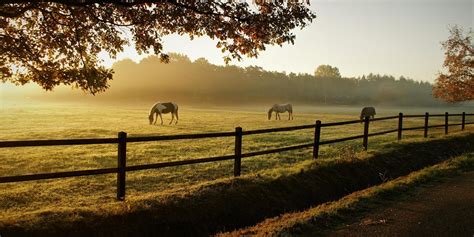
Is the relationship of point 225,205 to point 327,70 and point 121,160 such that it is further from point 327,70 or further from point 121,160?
point 327,70

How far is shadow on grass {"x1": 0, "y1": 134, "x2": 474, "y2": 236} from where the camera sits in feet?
20.6

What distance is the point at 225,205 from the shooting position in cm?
785

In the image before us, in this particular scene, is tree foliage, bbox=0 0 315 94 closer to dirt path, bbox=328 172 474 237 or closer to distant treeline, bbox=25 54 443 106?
dirt path, bbox=328 172 474 237

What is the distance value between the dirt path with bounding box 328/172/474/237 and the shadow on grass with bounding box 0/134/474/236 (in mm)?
2183

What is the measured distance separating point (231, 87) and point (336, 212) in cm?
11203

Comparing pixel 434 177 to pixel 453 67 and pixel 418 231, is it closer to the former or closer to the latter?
pixel 418 231

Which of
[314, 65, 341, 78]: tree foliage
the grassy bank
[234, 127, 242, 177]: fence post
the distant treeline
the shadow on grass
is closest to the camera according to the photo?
the grassy bank

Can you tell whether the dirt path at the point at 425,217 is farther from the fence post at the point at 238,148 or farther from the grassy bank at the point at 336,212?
the fence post at the point at 238,148

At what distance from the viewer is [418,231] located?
5770mm

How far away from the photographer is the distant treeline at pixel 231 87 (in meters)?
104

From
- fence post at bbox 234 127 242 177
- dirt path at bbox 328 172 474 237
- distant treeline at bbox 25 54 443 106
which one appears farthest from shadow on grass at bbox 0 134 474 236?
distant treeline at bbox 25 54 443 106

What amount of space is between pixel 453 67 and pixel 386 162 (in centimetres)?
2763

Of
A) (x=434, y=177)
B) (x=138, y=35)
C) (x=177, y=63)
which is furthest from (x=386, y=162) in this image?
(x=177, y=63)

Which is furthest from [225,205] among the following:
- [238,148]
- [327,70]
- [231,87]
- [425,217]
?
[327,70]
